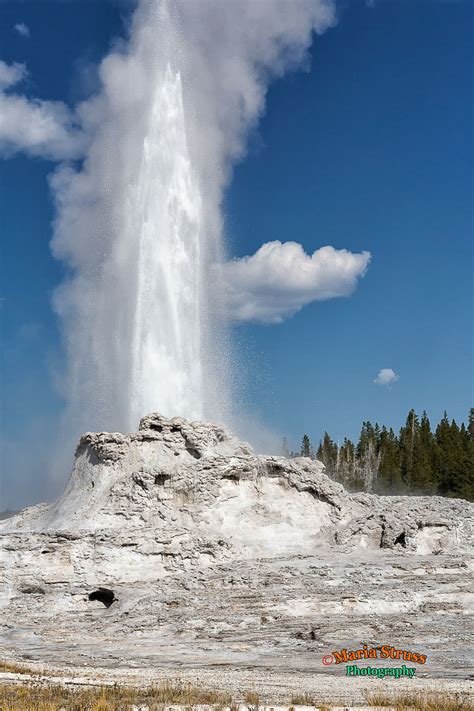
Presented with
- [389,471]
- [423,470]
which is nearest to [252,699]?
[423,470]

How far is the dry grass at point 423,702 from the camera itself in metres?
11.3

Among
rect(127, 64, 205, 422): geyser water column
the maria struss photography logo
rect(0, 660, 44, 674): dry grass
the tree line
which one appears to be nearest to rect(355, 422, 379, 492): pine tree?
the tree line

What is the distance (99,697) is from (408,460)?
57313 millimetres

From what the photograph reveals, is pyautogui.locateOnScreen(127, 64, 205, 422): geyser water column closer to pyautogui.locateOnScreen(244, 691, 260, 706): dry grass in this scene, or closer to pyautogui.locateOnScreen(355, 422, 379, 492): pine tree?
pyautogui.locateOnScreen(244, 691, 260, 706): dry grass

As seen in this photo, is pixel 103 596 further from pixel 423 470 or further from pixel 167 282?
pixel 423 470

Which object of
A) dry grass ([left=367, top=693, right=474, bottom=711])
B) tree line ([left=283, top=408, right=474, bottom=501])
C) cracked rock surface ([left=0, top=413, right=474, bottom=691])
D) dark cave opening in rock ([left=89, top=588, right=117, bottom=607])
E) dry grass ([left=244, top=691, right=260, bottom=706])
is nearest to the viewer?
dry grass ([left=367, top=693, right=474, bottom=711])

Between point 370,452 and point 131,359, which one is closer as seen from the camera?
point 131,359

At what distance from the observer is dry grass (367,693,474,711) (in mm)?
11312

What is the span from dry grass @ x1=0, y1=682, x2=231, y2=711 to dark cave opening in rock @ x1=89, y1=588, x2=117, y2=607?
892 centimetres

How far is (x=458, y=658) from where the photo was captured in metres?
16.9

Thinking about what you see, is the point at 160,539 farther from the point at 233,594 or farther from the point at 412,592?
the point at 412,592

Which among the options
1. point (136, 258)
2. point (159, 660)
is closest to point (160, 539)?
point (159, 660)

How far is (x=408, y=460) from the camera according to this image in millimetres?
66188

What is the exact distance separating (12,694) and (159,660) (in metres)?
4.98
